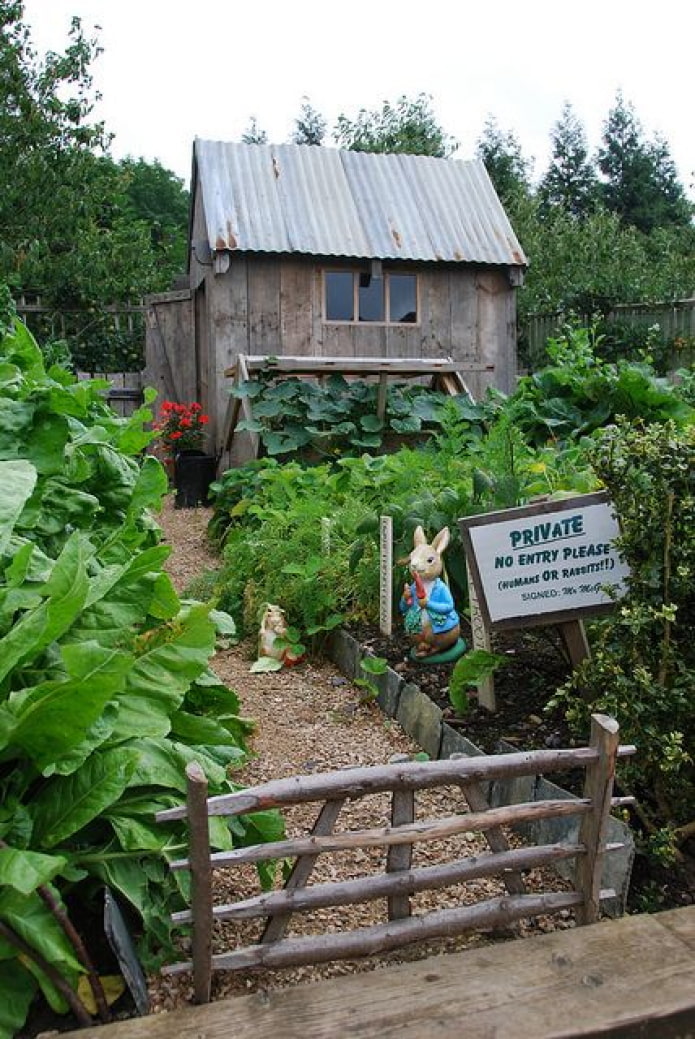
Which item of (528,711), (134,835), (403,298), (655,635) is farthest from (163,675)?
(403,298)

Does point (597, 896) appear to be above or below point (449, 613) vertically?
below

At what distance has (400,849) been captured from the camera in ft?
7.62

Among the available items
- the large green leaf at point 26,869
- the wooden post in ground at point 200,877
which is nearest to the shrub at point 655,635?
the wooden post in ground at point 200,877

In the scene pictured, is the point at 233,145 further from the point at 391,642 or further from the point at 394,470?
the point at 391,642

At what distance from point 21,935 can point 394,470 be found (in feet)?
14.8

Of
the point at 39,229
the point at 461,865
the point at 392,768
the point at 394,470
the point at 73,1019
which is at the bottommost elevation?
the point at 73,1019

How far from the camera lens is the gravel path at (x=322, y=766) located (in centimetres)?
235

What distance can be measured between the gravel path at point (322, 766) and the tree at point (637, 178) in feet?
111

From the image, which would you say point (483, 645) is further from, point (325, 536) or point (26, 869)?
point (26, 869)

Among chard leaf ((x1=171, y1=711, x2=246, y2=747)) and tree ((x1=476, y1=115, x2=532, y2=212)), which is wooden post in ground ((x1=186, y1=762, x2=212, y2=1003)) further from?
tree ((x1=476, y1=115, x2=532, y2=212))

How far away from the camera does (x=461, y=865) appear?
235cm

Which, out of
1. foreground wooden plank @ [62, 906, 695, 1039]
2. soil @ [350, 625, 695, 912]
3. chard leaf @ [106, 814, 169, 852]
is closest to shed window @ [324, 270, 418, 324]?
soil @ [350, 625, 695, 912]

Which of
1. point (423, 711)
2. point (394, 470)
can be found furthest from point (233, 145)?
point (423, 711)

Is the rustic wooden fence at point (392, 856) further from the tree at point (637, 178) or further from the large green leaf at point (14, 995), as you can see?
the tree at point (637, 178)
